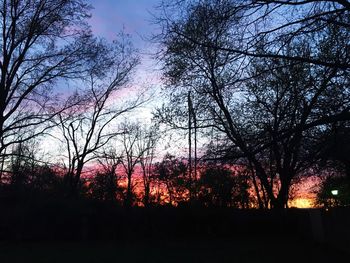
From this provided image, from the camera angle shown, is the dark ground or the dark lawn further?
the dark ground

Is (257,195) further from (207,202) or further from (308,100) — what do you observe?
(308,100)

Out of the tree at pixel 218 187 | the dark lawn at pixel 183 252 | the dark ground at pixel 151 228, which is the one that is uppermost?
the tree at pixel 218 187

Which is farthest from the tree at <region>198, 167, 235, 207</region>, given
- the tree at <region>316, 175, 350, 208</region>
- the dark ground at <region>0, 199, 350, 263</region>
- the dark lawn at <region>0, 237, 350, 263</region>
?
the tree at <region>316, 175, 350, 208</region>

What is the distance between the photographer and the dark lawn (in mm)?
16439

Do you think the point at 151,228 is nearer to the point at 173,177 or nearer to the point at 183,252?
the point at 183,252

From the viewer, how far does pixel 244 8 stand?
379 inches

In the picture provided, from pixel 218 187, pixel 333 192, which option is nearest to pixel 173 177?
pixel 218 187

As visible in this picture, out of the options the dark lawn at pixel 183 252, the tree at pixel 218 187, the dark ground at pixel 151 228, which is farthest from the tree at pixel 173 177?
the dark lawn at pixel 183 252

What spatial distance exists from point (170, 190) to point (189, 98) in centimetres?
1660

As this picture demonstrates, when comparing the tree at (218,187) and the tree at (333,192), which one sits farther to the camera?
the tree at (218,187)

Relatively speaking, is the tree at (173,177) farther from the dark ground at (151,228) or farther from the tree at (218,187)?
the dark ground at (151,228)

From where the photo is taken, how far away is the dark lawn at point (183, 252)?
16.4 metres

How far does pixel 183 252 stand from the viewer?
19.0 m

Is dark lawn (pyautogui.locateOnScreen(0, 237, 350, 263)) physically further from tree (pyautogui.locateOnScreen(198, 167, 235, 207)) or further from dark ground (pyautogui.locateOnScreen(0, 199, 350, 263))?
tree (pyautogui.locateOnScreen(198, 167, 235, 207))
